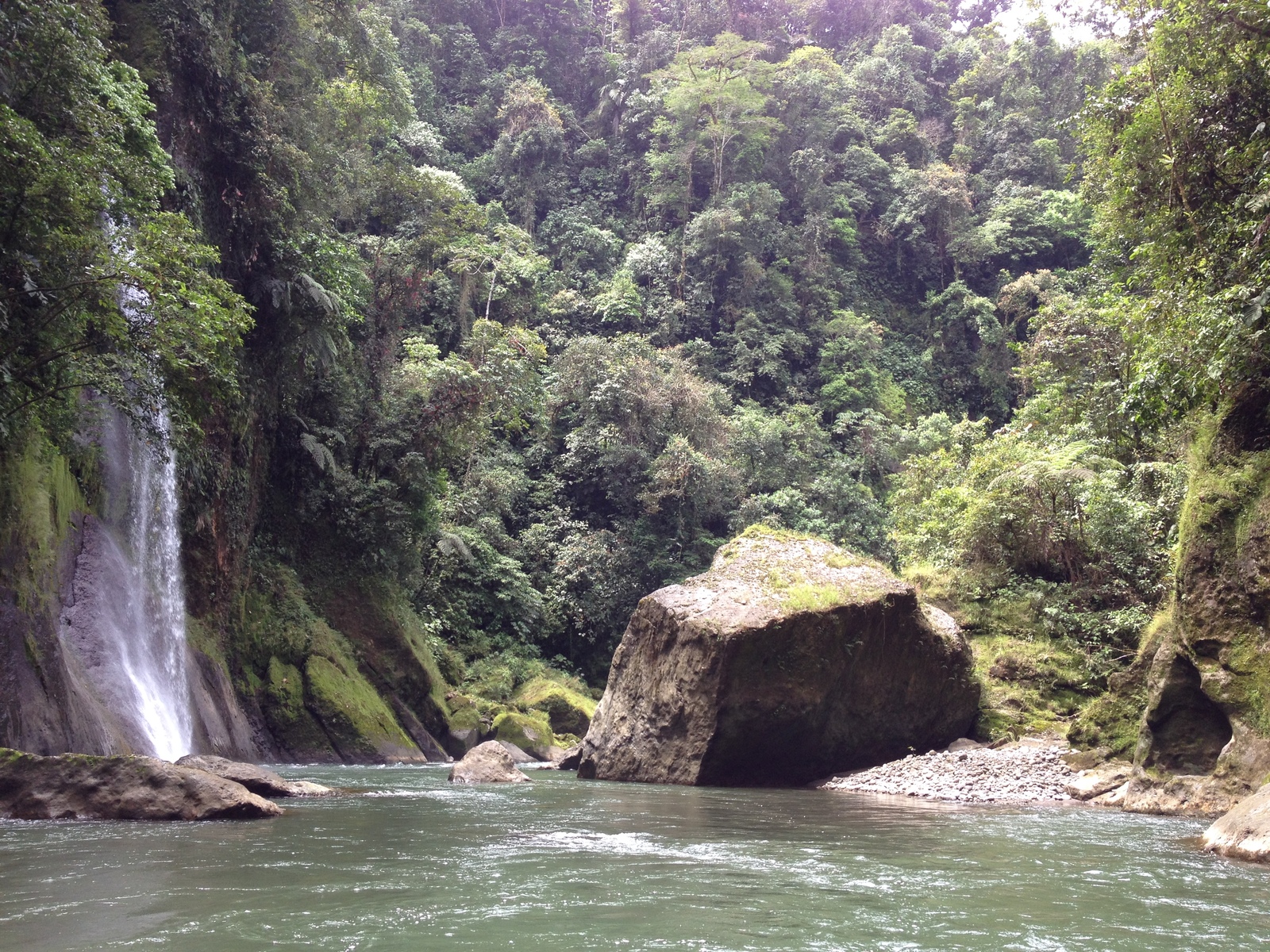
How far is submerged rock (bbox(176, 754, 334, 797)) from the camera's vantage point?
8938 millimetres

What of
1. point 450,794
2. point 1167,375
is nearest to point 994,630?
point 1167,375

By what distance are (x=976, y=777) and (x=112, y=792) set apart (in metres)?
9.07

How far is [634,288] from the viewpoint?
35.0 m

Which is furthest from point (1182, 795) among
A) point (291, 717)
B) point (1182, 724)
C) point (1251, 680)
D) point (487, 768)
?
point (291, 717)

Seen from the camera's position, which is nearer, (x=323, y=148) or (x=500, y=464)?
(x=323, y=148)

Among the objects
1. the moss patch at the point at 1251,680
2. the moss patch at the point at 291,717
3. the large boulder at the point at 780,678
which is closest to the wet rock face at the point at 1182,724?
the moss patch at the point at 1251,680

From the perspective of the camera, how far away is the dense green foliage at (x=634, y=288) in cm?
973

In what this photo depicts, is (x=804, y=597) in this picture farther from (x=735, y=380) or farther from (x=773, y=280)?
(x=773, y=280)

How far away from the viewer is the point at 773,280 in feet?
124

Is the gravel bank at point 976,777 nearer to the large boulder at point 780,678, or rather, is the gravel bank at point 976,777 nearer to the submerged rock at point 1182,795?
the large boulder at point 780,678

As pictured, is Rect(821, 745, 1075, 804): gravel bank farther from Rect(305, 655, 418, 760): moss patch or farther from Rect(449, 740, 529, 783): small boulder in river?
Rect(305, 655, 418, 760): moss patch

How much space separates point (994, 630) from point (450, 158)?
100ft

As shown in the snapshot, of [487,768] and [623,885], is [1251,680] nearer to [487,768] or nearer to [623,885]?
[623,885]

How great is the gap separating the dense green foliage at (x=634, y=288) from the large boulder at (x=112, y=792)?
11.5 ft
